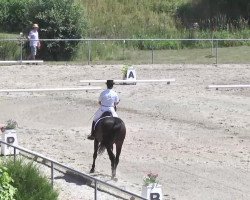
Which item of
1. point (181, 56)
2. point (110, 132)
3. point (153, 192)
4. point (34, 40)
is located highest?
point (34, 40)

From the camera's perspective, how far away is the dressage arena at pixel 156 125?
1767 cm

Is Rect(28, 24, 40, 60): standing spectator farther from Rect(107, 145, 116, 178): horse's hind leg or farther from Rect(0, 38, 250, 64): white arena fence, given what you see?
Rect(107, 145, 116, 178): horse's hind leg

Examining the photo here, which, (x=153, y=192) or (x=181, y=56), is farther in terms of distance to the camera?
(x=181, y=56)

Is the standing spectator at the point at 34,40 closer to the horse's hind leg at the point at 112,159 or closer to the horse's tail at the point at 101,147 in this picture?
the horse's tail at the point at 101,147

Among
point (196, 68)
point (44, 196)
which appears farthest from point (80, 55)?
point (44, 196)

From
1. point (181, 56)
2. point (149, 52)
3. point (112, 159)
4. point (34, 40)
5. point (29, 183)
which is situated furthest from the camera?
point (149, 52)

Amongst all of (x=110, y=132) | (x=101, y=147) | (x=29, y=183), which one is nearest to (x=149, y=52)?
(x=101, y=147)

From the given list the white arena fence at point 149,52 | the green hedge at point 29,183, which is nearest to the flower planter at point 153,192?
the green hedge at point 29,183

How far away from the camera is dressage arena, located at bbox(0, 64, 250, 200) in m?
17.7

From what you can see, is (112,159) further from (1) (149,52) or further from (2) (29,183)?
(1) (149,52)

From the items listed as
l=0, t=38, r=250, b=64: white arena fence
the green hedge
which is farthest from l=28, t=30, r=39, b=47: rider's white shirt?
the green hedge

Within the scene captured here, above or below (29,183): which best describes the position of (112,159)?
below

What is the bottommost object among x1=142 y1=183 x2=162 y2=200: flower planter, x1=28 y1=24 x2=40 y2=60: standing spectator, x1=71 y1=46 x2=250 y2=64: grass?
x1=142 y1=183 x2=162 y2=200: flower planter

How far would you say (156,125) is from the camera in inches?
974
